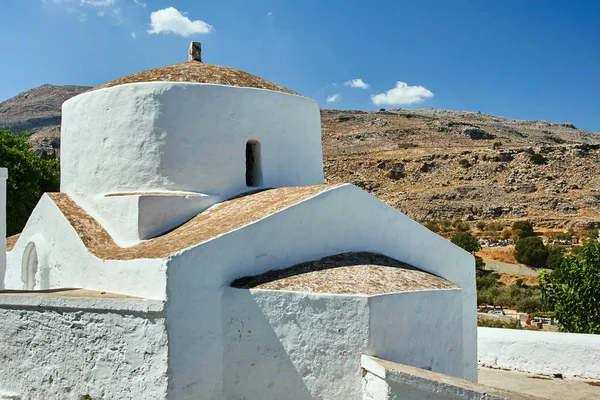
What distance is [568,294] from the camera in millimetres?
11344

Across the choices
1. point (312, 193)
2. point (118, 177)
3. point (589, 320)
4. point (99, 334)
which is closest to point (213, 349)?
point (99, 334)

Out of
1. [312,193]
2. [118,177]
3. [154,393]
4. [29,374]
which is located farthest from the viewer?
[118,177]

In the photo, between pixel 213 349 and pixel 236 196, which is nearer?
pixel 213 349

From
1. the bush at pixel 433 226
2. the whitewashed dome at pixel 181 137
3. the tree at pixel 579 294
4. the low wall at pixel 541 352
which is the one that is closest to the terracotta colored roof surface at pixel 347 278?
the whitewashed dome at pixel 181 137

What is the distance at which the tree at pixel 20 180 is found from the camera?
58.3 ft

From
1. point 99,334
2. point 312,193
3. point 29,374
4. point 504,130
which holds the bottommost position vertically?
point 29,374

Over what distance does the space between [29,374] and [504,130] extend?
68.6 meters

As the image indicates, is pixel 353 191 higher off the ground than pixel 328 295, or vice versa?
pixel 353 191

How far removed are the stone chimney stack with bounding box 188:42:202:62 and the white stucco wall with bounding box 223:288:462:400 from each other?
18.2 feet

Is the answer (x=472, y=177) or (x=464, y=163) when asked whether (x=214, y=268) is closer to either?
(x=472, y=177)

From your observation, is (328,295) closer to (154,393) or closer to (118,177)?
(154,393)

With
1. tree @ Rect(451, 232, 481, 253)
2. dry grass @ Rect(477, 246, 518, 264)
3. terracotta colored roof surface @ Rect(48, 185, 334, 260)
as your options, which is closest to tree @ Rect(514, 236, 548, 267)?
dry grass @ Rect(477, 246, 518, 264)

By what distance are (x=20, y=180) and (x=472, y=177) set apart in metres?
34.5

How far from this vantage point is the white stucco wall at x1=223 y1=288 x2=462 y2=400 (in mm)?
6512
